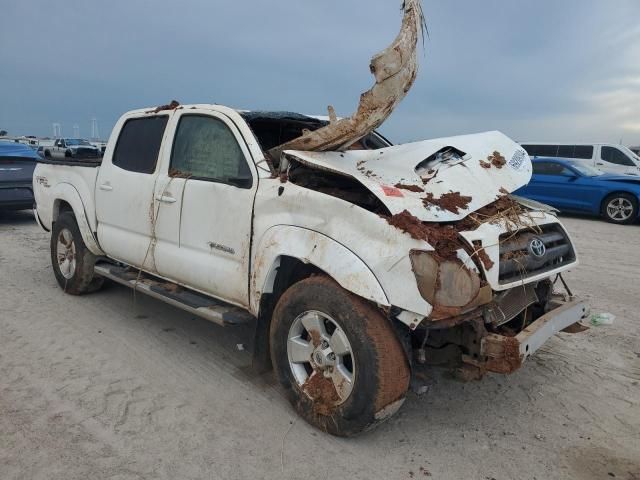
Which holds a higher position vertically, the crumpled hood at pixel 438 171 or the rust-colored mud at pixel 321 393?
the crumpled hood at pixel 438 171

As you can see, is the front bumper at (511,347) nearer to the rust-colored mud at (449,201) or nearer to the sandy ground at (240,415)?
the sandy ground at (240,415)

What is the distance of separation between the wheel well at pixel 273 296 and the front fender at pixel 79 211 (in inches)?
99.0

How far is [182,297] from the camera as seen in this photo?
3.96 metres

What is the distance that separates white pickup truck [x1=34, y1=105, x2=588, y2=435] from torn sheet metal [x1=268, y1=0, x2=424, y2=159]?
11.7 inches

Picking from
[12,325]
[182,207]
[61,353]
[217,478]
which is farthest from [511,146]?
[12,325]

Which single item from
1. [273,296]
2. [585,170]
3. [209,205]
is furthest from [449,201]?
[585,170]

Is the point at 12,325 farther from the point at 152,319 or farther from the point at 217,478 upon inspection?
the point at 217,478

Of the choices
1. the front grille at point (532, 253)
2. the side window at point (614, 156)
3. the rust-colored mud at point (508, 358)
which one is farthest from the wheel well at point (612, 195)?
the rust-colored mud at point (508, 358)

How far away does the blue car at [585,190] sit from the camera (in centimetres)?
1161

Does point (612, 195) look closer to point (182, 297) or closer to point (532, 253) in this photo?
point (532, 253)

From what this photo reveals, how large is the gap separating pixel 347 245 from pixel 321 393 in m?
0.92

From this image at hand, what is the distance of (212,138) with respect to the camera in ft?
13.0

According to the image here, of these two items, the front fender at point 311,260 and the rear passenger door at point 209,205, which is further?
the rear passenger door at point 209,205

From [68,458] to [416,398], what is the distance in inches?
86.3
